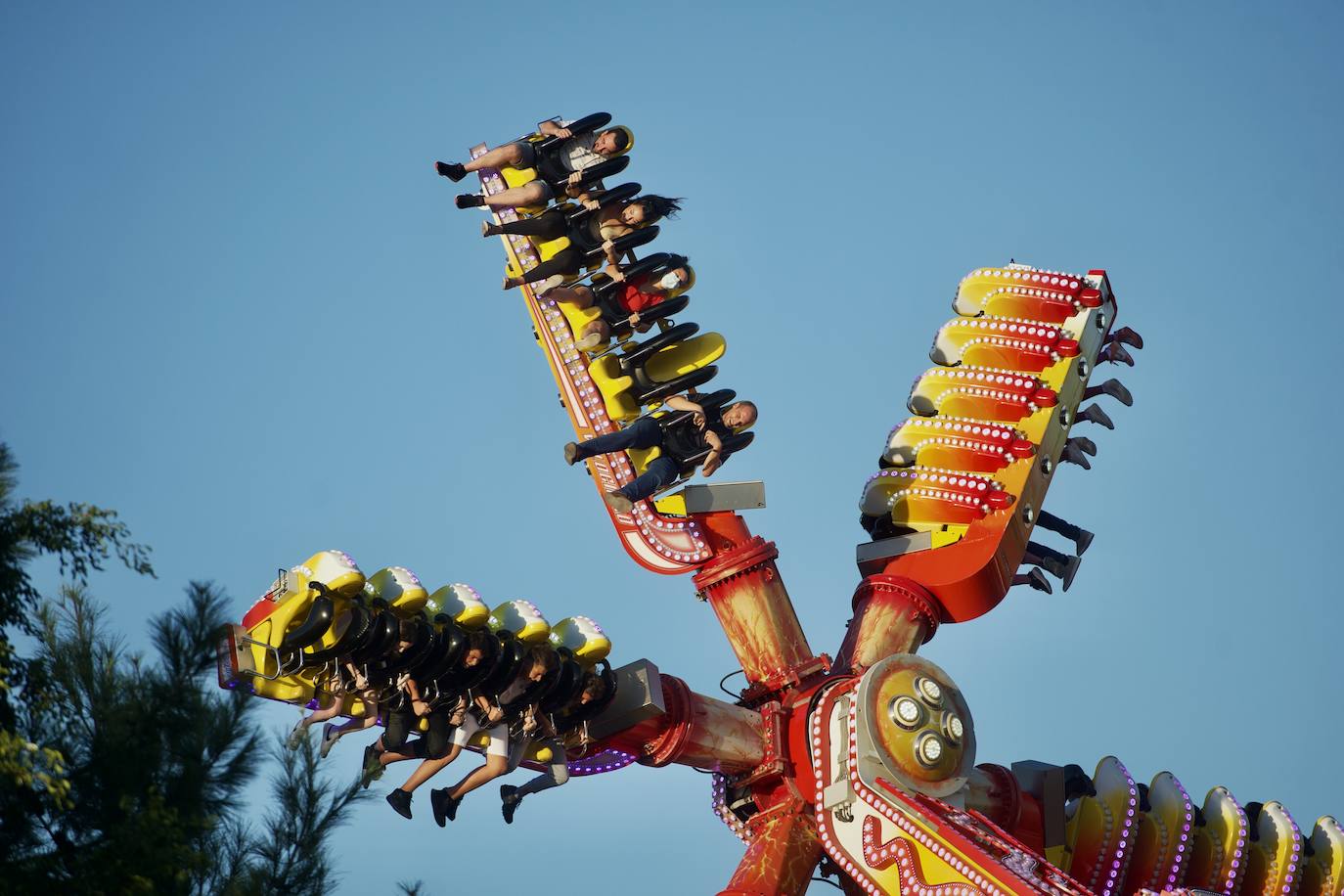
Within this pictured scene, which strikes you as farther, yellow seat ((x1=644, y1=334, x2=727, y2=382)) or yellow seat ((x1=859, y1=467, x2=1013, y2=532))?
yellow seat ((x1=859, y1=467, x2=1013, y2=532))

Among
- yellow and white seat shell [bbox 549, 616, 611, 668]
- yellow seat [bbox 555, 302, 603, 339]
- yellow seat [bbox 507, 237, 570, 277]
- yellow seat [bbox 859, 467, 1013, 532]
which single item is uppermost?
yellow seat [bbox 507, 237, 570, 277]

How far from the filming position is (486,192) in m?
22.0

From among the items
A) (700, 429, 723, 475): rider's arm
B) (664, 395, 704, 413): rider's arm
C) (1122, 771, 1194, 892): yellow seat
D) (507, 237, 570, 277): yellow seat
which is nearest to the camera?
(700, 429, 723, 475): rider's arm

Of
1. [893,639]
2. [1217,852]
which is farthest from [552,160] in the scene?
[1217,852]

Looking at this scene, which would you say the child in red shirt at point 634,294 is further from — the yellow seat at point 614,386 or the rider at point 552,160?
the rider at point 552,160

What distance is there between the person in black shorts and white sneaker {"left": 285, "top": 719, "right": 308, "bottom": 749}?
479 centimetres

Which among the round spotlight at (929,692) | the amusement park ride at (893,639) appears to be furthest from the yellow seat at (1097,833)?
the round spotlight at (929,692)

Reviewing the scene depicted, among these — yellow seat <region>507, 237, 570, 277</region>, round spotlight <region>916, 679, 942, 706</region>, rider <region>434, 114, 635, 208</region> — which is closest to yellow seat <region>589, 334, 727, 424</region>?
yellow seat <region>507, 237, 570, 277</region>

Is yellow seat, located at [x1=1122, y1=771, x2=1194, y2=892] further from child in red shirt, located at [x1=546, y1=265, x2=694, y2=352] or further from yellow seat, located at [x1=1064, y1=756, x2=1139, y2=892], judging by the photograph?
child in red shirt, located at [x1=546, y1=265, x2=694, y2=352]

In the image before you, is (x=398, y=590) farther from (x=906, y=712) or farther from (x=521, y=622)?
(x=906, y=712)

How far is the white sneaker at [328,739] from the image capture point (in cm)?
1719

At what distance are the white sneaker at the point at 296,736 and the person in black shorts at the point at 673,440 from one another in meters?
4.79

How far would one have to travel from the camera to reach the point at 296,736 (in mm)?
16828

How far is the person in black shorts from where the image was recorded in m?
20.7
